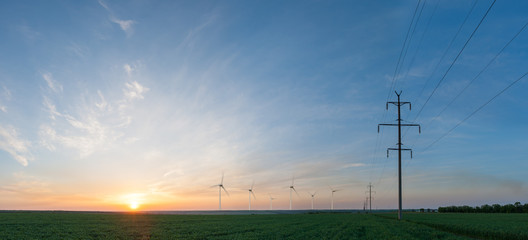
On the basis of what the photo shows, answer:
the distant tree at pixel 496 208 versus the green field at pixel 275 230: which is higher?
the green field at pixel 275 230

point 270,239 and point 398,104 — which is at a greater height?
point 398,104

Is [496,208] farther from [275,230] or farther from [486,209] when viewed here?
[275,230]

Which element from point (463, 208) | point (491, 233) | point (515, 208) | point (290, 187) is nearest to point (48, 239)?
point (491, 233)

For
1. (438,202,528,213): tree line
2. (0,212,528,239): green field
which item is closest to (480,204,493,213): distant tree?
(438,202,528,213): tree line

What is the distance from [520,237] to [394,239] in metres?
13.7

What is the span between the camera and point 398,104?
60.1m

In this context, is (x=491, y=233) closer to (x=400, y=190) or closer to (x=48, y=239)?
(x=400, y=190)

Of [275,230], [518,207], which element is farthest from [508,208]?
[275,230]

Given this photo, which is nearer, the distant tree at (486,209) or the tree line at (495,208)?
the tree line at (495,208)

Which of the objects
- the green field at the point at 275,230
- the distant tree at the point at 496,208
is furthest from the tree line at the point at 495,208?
the green field at the point at 275,230

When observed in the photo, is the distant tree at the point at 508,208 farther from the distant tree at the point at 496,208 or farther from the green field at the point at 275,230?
the green field at the point at 275,230

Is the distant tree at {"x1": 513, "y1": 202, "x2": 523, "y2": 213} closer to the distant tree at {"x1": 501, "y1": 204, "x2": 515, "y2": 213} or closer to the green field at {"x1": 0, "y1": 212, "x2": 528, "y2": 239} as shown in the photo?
the distant tree at {"x1": 501, "y1": 204, "x2": 515, "y2": 213}

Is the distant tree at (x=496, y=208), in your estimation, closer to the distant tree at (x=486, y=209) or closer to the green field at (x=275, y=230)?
the distant tree at (x=486, y=209)

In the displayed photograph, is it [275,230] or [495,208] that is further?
[495,208]
